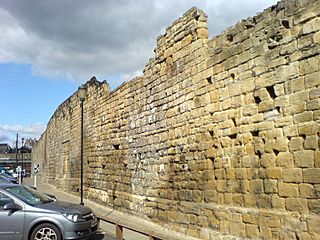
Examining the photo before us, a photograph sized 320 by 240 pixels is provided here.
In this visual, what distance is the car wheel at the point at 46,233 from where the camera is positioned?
904cm

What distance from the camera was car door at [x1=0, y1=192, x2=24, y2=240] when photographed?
9.01 meters

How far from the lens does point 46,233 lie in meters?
9.08

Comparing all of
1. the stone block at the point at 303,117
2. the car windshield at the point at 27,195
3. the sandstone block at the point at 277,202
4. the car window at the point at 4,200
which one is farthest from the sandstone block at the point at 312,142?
the car window at the point at 4,200

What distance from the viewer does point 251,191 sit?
8.34m

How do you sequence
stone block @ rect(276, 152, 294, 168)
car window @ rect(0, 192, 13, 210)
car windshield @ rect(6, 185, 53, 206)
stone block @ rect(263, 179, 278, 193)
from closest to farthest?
stone block @ rect(276, 152, 294, 168)
stone block @ rect(263, 179, 278, 193)
car window @ rect(0, 192, 13, 210)
car windshield @ rect(6, 185, 53, 206)

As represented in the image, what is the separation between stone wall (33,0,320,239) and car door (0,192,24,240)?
153 inches

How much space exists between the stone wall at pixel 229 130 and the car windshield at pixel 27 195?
11.0 ft

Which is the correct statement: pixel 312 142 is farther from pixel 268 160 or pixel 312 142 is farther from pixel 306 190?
pixel 268 160

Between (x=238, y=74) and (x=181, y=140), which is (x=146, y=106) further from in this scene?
(x=238, y=74)

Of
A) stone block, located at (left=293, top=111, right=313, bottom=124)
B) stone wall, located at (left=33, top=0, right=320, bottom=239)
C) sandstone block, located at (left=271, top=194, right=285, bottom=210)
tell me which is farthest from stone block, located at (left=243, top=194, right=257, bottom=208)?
stone block, located at (left=293, top=111, right=313, bottom=124)

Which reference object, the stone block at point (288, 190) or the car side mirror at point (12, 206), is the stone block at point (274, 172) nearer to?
the stone block at point (288, 190)

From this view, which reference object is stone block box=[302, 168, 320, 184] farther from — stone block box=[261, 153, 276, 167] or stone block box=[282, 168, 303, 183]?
stone block box=[261, 153, 276, 167]

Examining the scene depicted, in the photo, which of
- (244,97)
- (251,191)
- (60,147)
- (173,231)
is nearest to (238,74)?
(244,97)

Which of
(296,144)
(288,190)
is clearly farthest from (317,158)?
(288,190)
